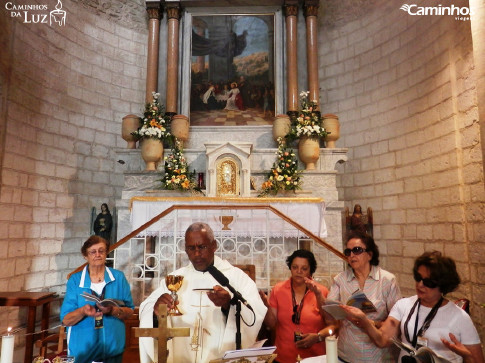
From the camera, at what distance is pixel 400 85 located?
694 cm

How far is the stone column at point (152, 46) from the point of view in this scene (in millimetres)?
8055

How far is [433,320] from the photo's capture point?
220cm

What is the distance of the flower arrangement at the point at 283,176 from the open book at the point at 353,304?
400 centimetres

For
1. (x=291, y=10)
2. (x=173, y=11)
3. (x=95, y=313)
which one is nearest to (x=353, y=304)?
(x=95, y=313)

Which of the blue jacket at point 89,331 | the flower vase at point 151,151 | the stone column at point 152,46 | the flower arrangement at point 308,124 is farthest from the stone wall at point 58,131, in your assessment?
the blue jacket at point 89,331

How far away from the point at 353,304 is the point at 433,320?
1.53ft

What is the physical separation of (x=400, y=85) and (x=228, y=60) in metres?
3.64

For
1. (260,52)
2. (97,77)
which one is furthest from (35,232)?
(260,52)

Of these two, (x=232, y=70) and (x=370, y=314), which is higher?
(x=232, y=70)

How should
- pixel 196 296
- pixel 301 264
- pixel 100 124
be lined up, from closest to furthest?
pixel 196 296, pixel 301 264, pixel 100 124

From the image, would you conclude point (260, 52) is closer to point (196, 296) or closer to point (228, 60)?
point (228, 60)

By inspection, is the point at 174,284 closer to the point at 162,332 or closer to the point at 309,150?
the point at 162,332

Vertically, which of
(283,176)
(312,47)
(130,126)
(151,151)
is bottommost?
(283,176)

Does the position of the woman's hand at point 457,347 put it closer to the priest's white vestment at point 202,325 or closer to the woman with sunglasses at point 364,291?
the woman with sunglasses at point 364,291
